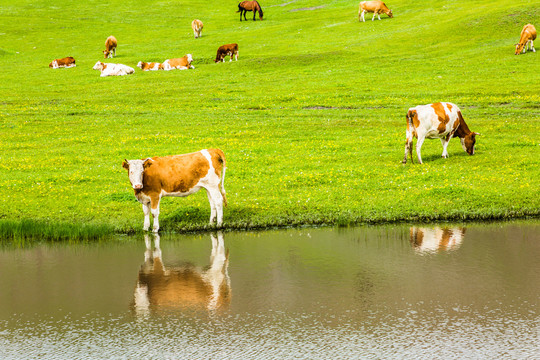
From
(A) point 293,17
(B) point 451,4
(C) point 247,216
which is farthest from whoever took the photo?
(A) point 293,17

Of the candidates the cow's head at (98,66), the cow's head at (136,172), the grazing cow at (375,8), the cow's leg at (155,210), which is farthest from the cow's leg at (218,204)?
the grazing cow at (375,8)

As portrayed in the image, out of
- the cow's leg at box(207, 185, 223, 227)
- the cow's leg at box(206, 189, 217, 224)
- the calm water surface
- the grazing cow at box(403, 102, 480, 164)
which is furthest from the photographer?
the grazing cow at box(403, 102, 480, 164)

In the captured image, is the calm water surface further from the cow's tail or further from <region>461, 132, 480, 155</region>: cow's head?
<region>461, 132, 480, 155</region>: cow's head

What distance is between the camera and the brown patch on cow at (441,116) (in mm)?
25266

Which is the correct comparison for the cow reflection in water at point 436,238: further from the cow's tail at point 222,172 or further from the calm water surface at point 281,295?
the cow's tail at point 222,172

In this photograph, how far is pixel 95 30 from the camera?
82.6 meters

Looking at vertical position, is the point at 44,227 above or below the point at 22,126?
below

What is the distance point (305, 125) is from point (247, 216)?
17079mm

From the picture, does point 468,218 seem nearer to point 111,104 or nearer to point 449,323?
point 449,323

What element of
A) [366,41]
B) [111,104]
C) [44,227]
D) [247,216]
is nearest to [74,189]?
[44,227]

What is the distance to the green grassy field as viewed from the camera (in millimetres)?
19891

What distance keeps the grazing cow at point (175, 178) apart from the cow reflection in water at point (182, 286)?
91.4 inches

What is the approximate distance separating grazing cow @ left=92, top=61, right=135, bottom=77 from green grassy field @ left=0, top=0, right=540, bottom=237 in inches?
43.8

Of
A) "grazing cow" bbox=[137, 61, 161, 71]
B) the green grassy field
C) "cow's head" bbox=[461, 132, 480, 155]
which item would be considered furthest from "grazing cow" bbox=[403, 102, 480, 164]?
"grazing cow" bbox=[137, 61, 161, 71]
